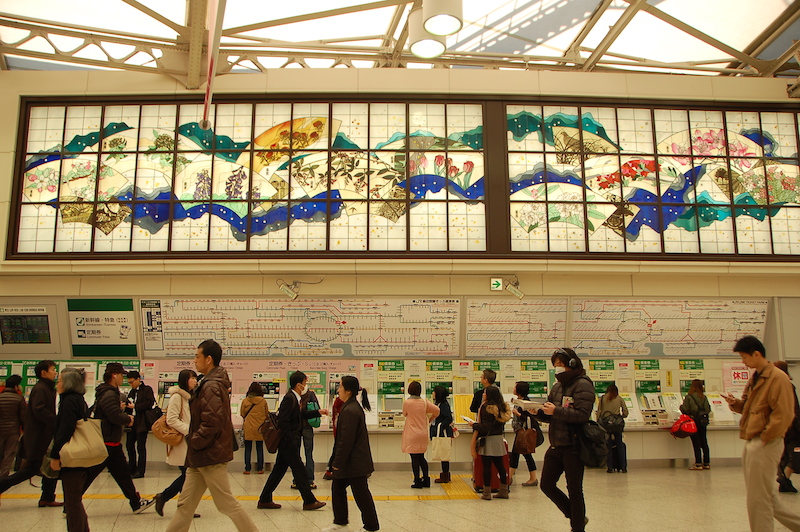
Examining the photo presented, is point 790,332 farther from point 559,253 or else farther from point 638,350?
point 559,253

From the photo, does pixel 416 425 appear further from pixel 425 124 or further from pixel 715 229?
pixel 715 229

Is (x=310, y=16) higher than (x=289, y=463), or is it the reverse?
(x=310, y=16)

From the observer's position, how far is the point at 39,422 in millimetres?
6613

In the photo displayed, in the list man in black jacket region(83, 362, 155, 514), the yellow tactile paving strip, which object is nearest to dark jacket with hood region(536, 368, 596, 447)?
the yellow tactile paving strip

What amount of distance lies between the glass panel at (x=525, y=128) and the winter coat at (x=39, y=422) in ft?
25.8

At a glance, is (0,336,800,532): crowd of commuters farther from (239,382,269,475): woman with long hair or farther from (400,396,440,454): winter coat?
(239,382,269,475): woman with long hair

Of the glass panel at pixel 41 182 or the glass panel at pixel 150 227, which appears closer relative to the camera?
the glass panel at pixel 150 227

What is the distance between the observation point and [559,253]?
33.4 ft

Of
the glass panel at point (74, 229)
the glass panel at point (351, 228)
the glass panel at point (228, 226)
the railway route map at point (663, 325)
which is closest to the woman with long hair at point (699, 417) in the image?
the railway route map at point (663, 325)

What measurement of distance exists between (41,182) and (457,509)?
8.86m

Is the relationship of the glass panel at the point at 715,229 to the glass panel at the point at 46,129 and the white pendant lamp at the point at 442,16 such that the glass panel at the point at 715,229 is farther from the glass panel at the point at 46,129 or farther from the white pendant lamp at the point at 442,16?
the glass panel at the point at 46,129

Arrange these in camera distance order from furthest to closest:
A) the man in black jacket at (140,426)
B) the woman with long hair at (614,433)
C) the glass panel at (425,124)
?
the glass panel at (425,124), the woman with long hair at (614,433), the man in black jacket at (140,426)

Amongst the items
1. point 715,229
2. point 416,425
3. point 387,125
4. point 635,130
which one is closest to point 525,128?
point 635,130

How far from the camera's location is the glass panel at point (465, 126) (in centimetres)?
1052
